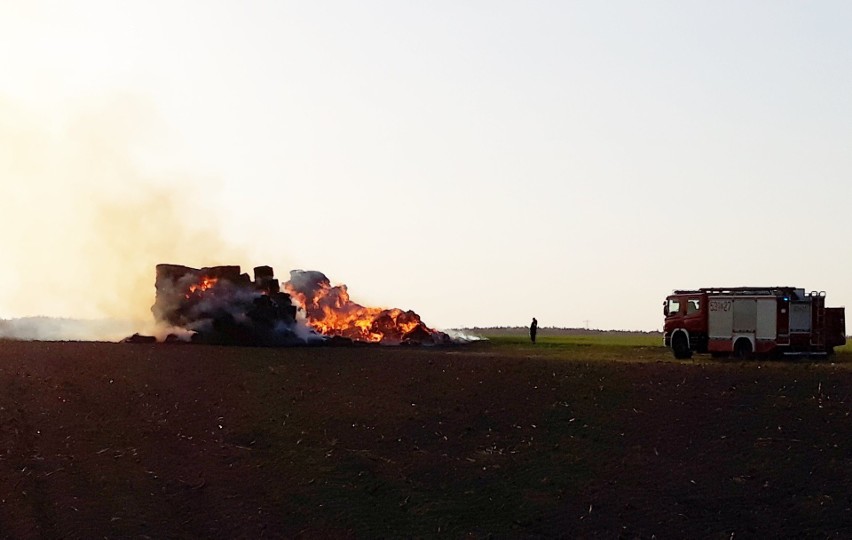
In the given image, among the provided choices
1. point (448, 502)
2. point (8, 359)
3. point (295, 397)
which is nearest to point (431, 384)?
point (295, 397)

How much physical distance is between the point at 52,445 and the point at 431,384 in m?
13.6

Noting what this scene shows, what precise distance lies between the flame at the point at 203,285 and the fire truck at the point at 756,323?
2749 cm

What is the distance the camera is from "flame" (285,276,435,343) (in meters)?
68.4

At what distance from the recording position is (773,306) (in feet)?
171

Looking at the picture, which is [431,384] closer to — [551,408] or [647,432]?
[551,408]

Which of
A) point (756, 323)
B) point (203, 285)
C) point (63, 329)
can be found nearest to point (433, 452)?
point (756, 323)

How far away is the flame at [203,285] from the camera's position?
64125 mm

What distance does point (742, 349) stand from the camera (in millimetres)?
53344

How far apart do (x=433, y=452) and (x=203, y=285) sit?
3634 centimetres

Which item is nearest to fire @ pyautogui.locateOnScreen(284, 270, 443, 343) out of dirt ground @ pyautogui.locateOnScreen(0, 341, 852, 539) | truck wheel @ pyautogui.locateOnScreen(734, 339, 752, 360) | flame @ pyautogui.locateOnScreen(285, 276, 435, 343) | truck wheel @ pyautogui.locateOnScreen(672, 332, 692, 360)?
flame @ pyautogui.locateOnScreen(285, 276, 435, 343)

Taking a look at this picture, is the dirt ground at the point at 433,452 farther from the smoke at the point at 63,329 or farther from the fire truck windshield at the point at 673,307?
the smoke at the point at 63,329

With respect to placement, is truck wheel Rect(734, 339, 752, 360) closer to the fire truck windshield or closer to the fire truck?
the fire truck

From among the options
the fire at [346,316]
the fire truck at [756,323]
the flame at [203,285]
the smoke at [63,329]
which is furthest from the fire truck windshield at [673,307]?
the smoke at [63,329]

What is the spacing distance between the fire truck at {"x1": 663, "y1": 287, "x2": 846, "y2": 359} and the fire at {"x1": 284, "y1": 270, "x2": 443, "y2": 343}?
771 inches
